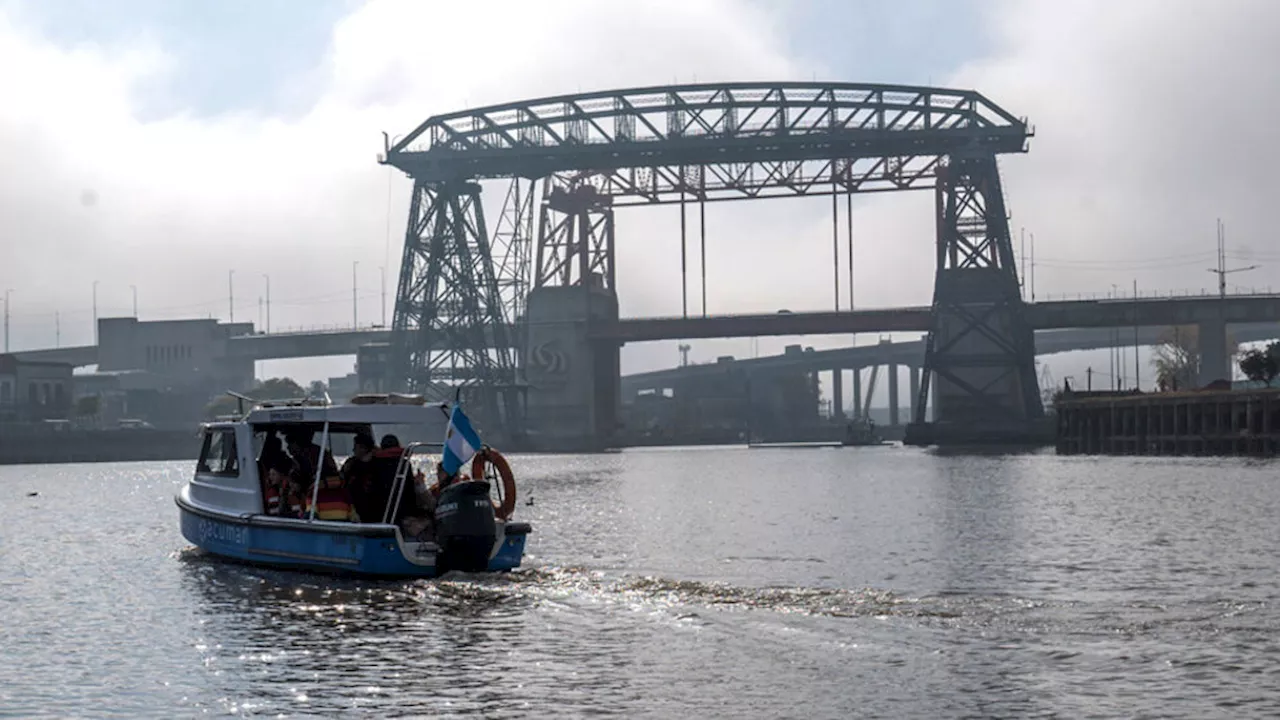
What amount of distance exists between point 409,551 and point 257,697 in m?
8.75

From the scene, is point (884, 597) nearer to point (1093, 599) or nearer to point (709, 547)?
point (1093, 599)

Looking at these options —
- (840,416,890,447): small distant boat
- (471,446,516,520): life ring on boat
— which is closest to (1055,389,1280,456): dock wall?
(840,416,890,447): small distant boat

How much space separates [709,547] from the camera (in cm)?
4041

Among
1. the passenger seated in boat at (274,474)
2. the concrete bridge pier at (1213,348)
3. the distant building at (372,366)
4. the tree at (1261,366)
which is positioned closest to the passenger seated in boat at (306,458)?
the passenger seated in boat at (274,474)

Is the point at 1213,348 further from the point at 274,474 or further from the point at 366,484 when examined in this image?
the point at 366,484

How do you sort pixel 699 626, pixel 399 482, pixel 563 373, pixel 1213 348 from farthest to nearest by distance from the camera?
pixel 1213 348 → pixel 563 373 → pixel 399 482 → pixel 699 626

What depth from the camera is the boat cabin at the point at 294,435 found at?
30812 millimetres

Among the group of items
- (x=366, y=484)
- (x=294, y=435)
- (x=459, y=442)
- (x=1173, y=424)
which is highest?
(x=294, y=435)

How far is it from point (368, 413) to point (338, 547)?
2531 mm

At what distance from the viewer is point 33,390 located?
163250mm

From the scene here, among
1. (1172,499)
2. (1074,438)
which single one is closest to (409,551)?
(1172,499)

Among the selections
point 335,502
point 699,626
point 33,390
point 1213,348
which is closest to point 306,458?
point 335,502

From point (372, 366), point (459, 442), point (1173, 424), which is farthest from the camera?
point (372, 366)

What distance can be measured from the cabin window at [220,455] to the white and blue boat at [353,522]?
19mm
